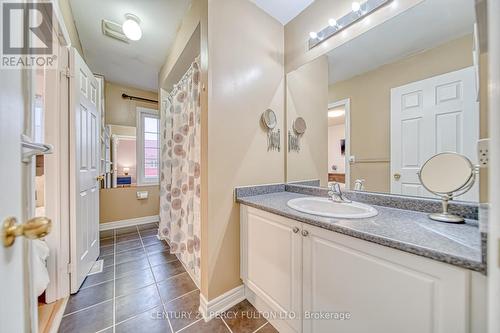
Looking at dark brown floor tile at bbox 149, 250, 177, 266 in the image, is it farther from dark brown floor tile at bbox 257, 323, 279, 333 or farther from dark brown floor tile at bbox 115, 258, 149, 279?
dark brown floor tile at bbox 257, 323, 279, 333

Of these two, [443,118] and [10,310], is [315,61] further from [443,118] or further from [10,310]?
[10,310]

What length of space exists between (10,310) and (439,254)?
1.14 metres

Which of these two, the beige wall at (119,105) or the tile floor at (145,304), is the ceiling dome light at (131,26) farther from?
the tile floor at (145,304)

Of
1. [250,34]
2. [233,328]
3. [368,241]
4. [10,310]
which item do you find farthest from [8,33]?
[233,328]

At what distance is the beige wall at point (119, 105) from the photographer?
312cm

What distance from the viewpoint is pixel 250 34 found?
1552mm

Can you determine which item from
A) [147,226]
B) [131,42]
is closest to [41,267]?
[147,226]

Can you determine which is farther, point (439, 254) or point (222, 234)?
point (222, 234)

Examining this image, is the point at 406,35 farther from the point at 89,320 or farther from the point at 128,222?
the point at 128,222

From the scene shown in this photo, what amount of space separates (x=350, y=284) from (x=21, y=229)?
1.08 meters

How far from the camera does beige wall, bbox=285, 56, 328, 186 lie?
1.61m

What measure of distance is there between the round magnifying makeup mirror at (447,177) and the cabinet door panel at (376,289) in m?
0.41

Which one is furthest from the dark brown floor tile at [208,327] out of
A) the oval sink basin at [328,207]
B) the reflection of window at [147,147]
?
the reflection of window at [147,147]

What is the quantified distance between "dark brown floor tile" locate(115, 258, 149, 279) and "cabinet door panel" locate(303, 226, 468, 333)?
1706mm
